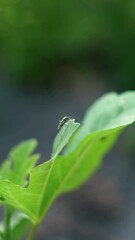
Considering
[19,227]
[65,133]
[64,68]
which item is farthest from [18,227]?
[64,68]

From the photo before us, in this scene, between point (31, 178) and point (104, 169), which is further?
point (104, 169)

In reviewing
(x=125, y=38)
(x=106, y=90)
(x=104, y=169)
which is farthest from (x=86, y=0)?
(x=104, y=169)

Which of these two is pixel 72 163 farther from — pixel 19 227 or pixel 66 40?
pixel 66 40

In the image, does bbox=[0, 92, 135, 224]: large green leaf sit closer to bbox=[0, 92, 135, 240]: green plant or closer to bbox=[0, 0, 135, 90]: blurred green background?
bbox=[0, 92, 135, 240]: green plant

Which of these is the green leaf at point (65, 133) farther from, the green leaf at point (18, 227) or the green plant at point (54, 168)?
the green leaf at point (18, 227)

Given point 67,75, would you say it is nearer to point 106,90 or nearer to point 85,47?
point 85,47

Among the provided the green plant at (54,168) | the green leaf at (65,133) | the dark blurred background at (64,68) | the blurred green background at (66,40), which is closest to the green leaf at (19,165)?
the green plant at (54,168)
